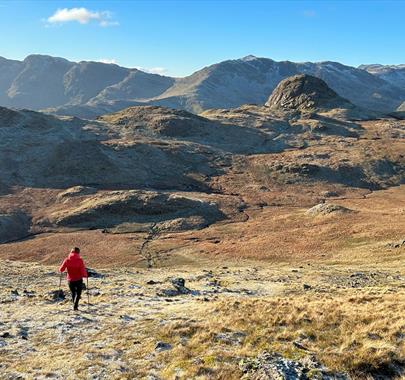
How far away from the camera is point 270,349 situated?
17.0 metres

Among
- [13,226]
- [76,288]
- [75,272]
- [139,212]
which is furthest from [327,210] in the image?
[75,272]

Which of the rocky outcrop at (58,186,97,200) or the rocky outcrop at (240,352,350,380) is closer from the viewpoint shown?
the rocky outcrop at (240,352,350,380)

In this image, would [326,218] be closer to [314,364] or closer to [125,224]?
[125,224]

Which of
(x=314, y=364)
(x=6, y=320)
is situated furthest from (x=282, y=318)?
(x=6, y=320)

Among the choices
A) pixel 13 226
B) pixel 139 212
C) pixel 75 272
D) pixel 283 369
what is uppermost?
pixel 75 272

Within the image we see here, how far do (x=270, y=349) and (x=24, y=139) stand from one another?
145838mm

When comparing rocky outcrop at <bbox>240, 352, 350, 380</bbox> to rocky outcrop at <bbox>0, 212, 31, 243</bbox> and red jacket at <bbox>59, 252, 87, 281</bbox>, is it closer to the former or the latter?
red jacket at <bbox>59, 252, 87, 281</bbox>

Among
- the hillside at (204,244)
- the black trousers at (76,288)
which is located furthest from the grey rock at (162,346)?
the black trousers at (76,288)

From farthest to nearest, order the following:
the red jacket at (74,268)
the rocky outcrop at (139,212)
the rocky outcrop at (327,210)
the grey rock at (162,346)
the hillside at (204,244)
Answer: the rocky outcrop at (139,212) → the rocky outcrop at (327,210) → the red jacket at (74,268) → the grey rock at (162,346) → the hillside at (204,244)

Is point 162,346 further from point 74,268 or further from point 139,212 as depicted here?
point 139,212

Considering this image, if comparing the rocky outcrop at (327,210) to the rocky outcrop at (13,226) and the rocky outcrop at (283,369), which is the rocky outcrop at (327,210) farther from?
the rocky outcrop at (283,369)

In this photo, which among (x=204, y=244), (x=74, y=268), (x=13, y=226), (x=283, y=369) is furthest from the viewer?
(x=13, y=226)

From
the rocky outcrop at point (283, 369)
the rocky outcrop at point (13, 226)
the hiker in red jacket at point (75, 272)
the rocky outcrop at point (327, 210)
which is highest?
the hiker in red jacket at point (75, 272)

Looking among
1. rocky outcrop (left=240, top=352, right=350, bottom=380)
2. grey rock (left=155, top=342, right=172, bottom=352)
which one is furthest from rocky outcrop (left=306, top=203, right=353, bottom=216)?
rocky outcrop (left=240, top=352, right=350, bottom=380)
